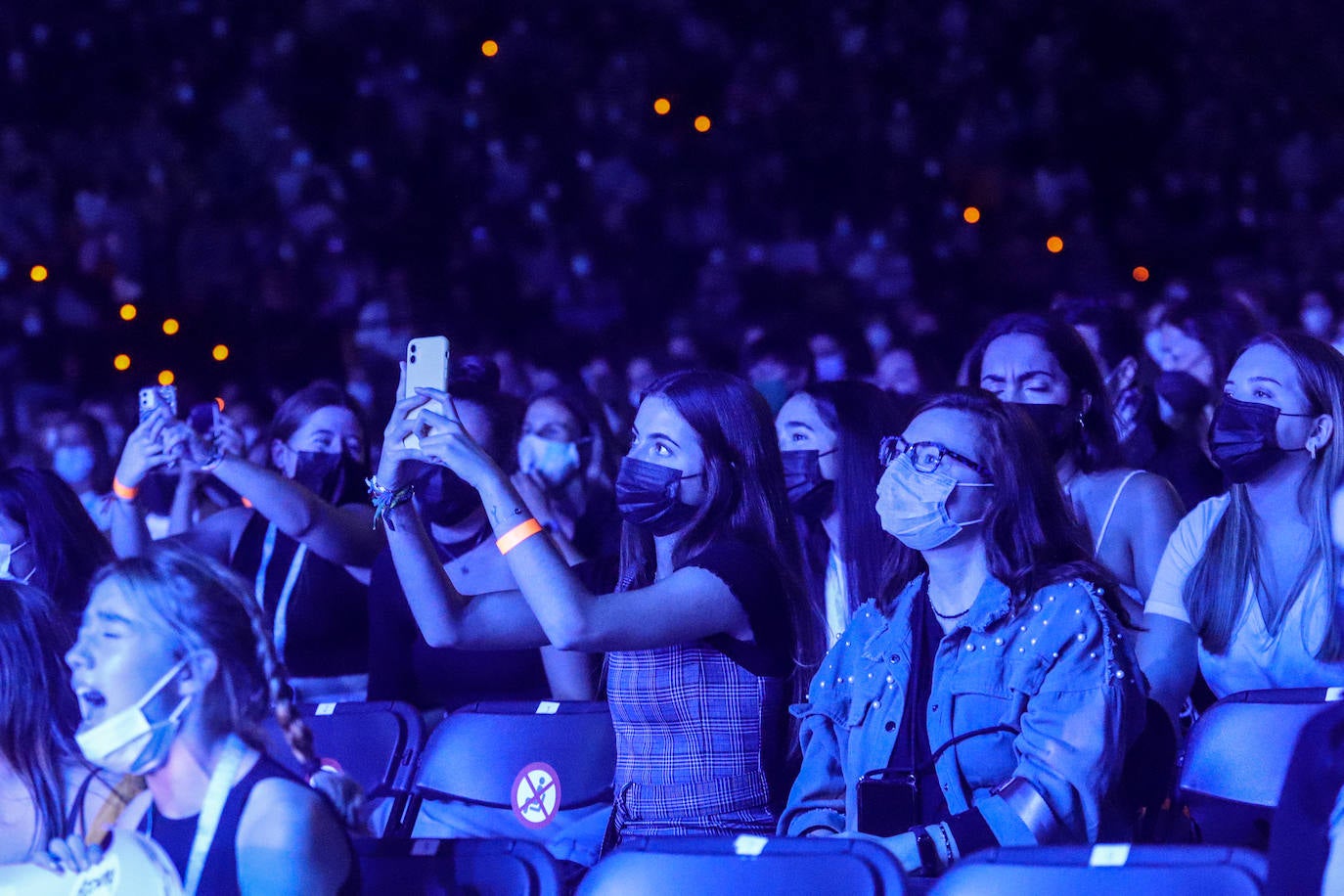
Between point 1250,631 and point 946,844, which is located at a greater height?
point 1250,631

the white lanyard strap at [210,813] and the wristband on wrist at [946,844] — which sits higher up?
the white lanyard strap at [210,813]

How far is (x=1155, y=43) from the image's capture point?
9438mm

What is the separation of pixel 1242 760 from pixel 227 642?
170cm

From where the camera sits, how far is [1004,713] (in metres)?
2.73

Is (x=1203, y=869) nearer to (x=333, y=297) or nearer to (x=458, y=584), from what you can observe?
(x=458, y=584)

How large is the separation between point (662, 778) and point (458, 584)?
1309mm

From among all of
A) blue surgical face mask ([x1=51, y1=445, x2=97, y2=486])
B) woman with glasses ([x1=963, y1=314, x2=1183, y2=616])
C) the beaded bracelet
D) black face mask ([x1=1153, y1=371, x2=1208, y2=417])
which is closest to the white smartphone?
the beaded bracelet

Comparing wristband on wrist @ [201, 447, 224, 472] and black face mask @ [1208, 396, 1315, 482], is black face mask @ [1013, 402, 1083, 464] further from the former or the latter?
wristband on wrist @ [201, 447, 224, 472]

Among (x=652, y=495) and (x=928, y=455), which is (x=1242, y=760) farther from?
(x=652, y=495)

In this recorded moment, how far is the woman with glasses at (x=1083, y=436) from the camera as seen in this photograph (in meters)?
3.78

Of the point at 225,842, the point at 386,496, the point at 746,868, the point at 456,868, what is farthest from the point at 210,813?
the point at 386,496

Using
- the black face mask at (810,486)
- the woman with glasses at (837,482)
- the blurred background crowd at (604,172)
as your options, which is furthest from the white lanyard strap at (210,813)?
the blurred background crowd at (604,172)

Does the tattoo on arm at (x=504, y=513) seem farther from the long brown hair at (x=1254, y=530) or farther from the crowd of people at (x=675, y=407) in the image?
the long brown hair at (x=1254, y=530)

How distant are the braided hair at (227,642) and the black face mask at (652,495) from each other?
2.95ft
